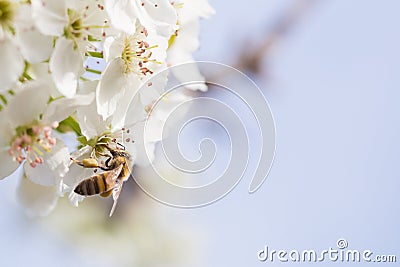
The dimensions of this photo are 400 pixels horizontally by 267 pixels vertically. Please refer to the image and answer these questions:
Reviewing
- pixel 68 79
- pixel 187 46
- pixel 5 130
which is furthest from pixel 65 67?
pixel 187 46

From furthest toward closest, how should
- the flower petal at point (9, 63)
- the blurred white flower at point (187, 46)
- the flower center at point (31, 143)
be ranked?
the blurred white flower at point (187, 46) < the flower center at point (31, 143) < the flower petal at point (9, 63)

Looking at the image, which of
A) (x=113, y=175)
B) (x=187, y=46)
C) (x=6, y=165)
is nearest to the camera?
(x=6, y=165)

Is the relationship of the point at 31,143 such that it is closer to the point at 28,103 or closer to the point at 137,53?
the point at 28,103

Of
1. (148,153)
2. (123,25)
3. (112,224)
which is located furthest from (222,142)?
(112,224)

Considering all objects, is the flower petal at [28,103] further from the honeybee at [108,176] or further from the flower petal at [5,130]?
the honeybee at [108,176]

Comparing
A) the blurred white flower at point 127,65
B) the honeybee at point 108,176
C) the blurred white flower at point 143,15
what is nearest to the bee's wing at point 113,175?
the honeybee at point 108,176

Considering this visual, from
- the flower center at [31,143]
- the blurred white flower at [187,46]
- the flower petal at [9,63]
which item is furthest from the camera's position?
the blurred white flower at [187,46]

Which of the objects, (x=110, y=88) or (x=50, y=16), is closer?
(x=50, y=16)
